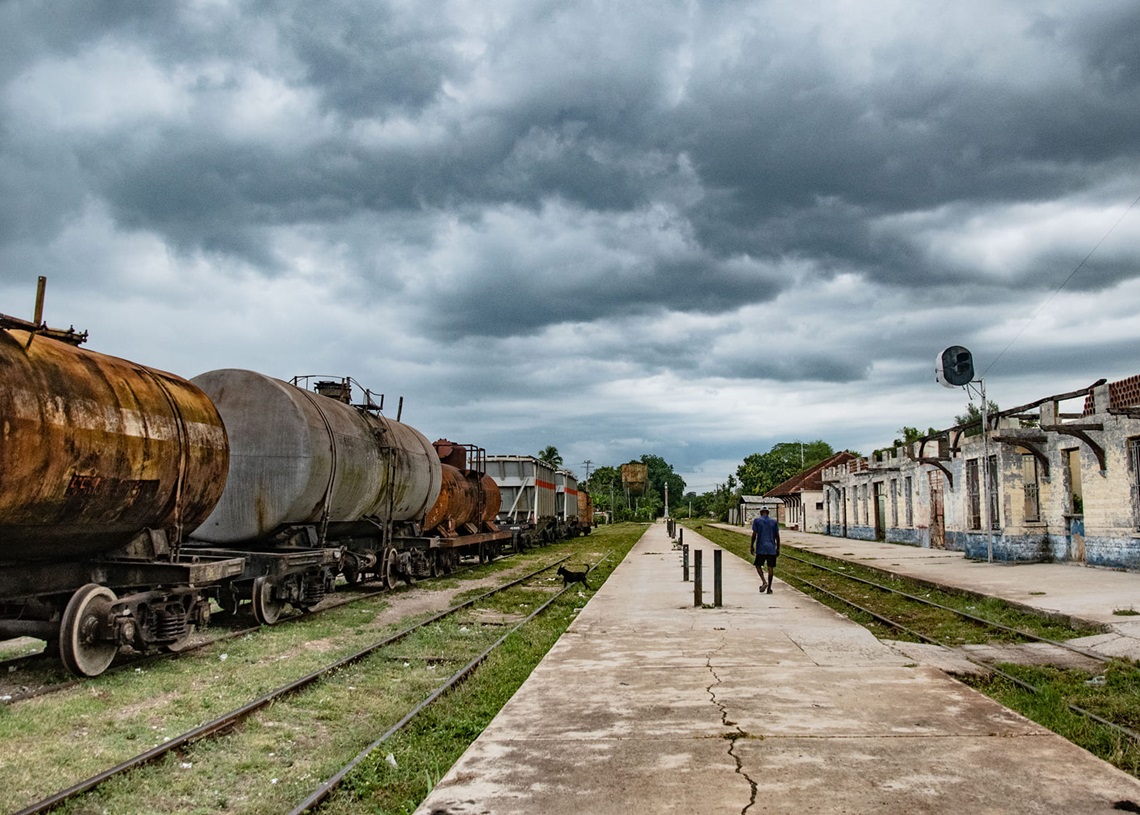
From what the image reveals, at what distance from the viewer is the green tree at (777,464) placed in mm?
105750

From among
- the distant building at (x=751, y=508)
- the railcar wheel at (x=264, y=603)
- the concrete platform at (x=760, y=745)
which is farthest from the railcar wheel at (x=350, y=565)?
the distant building at (x=751, y=508)

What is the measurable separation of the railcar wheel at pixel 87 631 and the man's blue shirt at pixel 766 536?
11.0 m

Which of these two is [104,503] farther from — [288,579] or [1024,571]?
[1024,571]

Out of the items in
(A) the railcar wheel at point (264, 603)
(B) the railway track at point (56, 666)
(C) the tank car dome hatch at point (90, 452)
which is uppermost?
(C) the tank car dome hatch at point (90, 452)

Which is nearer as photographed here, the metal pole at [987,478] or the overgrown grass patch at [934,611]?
the overgrown grass patch at [934,611]

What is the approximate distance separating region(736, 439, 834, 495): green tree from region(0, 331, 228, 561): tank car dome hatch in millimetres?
95802

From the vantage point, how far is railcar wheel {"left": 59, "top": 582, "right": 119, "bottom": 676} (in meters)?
7.76

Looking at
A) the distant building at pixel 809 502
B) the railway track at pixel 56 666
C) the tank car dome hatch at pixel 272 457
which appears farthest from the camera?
the distant building at pixel 809 502

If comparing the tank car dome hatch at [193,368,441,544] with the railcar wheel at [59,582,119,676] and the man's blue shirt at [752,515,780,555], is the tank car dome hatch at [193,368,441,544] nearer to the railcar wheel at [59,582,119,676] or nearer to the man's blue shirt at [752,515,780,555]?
the railcar wheel at [59,582,119,676]

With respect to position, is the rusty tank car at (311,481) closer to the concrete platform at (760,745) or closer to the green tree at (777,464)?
the concrete platform at (760,745)

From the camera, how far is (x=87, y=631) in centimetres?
804

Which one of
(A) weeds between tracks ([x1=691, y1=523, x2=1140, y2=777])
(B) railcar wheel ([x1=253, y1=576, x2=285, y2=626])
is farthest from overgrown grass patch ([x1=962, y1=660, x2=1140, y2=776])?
(B) railcar wheel ([x1=253, y1=576, x2=285, y2=626])

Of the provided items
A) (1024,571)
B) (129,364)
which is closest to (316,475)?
(129,364)

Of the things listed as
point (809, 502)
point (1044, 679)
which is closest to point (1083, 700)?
point (1044, 679)
